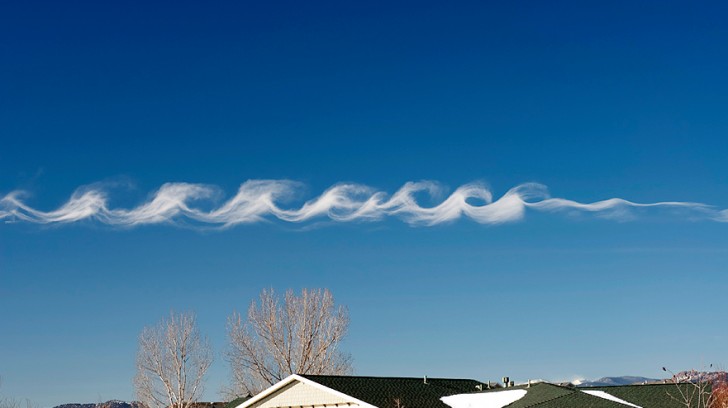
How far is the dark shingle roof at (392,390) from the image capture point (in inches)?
1423

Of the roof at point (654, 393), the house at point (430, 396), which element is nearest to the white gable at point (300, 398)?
the house at point (430, 396)

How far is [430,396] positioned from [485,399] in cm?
282

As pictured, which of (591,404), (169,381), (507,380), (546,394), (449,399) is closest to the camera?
(591,404)

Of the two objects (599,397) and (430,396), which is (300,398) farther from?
(599,397)

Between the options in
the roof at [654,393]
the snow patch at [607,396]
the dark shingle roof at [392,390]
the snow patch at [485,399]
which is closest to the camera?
the snow patch at [607,396]

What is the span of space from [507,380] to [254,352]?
22551mm

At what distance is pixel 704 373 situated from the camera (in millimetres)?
33812

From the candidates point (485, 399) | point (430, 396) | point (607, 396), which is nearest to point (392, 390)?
point (430, 396)

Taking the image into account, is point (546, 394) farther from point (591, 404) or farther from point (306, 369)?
point (306, 369)

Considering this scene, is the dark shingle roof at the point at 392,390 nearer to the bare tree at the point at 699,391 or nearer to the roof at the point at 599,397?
the roof at the point at 599,397

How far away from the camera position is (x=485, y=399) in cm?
3803

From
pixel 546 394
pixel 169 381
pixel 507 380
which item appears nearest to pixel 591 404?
pixel 546 394

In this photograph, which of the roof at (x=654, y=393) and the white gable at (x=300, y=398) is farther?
the white gable at (x=300, y=398)

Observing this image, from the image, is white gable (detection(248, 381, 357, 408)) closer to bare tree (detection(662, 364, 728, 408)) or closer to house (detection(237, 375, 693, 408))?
house (detection(237, 375, 693, 408))
